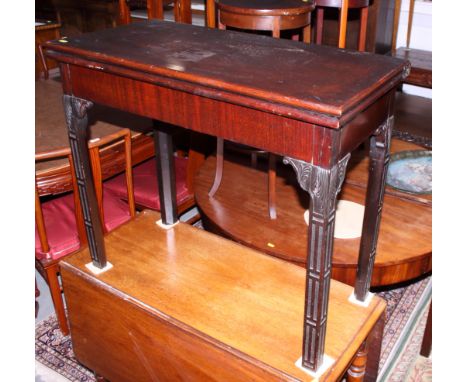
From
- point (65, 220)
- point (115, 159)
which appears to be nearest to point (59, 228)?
point (65, 220)

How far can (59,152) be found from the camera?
1.83 metres

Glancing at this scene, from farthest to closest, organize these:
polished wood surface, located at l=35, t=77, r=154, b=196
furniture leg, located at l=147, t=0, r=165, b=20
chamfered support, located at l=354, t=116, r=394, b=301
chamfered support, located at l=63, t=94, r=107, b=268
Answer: furniture leg, located at l=147, t=0, r=165, b=20 < polished wood surface, located at l=35, t=77, r=154, b=196 < chamfered support, located at l=63, t=94, r=107, b=268 < chamfered support, located at l=354, t=116, r=394, b=301

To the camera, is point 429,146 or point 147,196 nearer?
point 147,196

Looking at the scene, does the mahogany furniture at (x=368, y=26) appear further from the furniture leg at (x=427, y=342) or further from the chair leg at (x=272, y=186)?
the furniture leg at (x=427, y=342)

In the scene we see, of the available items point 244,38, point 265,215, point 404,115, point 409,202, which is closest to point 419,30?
point 404,115

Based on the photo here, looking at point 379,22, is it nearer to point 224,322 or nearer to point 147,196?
point 147,196

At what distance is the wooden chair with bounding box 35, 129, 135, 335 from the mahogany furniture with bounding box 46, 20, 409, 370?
1.06ft

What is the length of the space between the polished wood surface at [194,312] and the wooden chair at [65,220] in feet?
0.72

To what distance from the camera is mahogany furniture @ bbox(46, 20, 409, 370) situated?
1110 millimetres

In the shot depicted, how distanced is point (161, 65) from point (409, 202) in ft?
4.62

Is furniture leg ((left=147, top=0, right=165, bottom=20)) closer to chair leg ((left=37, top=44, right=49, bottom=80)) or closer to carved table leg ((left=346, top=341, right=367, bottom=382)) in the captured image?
chair leg ((left=37, top=44, right=49, bottom=80))

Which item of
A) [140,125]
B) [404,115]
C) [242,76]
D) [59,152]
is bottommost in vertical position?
[404,115]

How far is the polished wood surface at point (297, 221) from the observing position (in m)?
1.98

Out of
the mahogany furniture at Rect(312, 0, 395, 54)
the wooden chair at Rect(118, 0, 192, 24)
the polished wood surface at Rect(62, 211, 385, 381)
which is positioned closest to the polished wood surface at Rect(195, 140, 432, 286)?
the polished wood surface at Rect(62, 211, 385, 381)
